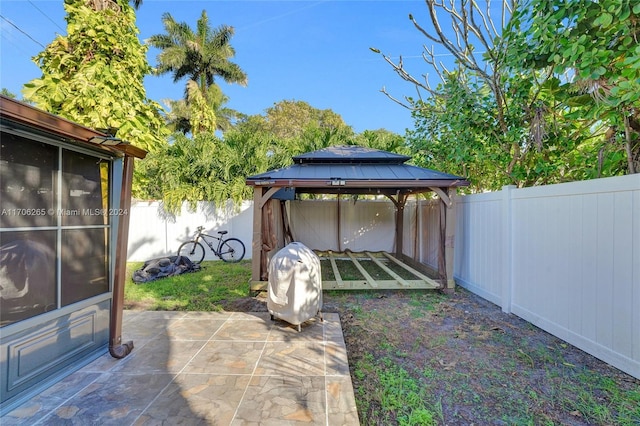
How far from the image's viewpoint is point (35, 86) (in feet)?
13.7

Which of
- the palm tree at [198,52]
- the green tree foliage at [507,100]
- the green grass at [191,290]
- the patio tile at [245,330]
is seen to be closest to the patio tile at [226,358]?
the patio tile at [245,330]

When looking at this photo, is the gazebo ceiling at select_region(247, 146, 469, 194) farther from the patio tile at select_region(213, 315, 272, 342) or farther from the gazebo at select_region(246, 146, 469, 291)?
the patio tile at select_region(213, 315, 272, 342)

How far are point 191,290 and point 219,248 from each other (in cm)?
296

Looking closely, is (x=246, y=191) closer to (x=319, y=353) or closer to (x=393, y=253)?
(x=393, y=253)

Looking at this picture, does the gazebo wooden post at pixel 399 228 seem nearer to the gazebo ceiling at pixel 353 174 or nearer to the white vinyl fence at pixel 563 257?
the white vinyl fence at pixel 563 257

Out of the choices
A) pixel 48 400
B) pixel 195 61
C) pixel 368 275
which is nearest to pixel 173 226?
pixel 368 275

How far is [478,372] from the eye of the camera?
263 cm

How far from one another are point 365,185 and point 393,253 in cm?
479

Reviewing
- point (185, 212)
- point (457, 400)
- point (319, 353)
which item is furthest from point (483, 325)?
point (185, 212)

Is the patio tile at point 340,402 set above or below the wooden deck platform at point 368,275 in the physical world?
below

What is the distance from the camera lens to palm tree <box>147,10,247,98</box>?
1519 centimetres

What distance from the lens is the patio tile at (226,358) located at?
96.7 inches

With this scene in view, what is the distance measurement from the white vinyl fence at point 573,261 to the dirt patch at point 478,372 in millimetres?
213

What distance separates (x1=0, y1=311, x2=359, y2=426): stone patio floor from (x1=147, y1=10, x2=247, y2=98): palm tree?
640 inches
